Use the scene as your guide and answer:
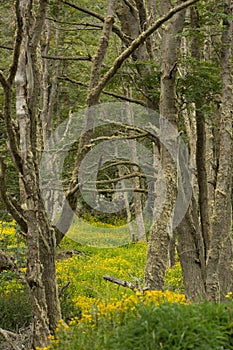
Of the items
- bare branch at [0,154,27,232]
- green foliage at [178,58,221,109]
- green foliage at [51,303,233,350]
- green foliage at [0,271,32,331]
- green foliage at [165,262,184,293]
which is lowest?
green foliage at [165,262,184,293]

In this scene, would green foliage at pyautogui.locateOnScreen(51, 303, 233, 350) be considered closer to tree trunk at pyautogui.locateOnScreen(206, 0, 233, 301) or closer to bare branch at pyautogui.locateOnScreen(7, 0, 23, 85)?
bare branch at pyautogui.locateOnScreen(7, 0, 23, 85)

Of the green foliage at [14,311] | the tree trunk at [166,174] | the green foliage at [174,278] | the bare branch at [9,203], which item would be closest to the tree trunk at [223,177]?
the tree trunk at [166,174]

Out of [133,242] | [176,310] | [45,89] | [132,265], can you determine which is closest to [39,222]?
[176,310]

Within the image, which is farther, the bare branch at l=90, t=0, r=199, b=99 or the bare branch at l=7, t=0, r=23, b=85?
the bare branch at l=90, t=0, r=199, b=99

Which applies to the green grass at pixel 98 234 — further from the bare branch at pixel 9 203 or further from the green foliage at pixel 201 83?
the bare branch at pixel 9 203

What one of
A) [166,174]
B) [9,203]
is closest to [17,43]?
[9,203]

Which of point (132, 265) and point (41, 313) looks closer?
point (41, 313)

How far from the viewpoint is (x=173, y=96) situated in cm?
774

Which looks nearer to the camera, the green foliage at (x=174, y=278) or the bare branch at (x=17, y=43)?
the bare branch at (x=17, y=43)

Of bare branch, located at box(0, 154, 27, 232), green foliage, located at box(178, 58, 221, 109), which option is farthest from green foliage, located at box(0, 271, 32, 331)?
green foliage, located at box(178, 58, 221, 109)

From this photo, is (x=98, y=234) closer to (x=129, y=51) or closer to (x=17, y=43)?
(x=129, y=51)

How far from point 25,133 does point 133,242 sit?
17425mm

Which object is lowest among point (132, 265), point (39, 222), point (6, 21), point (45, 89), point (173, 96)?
point (132, 265)

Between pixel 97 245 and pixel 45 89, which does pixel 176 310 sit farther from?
pixel 97 245
